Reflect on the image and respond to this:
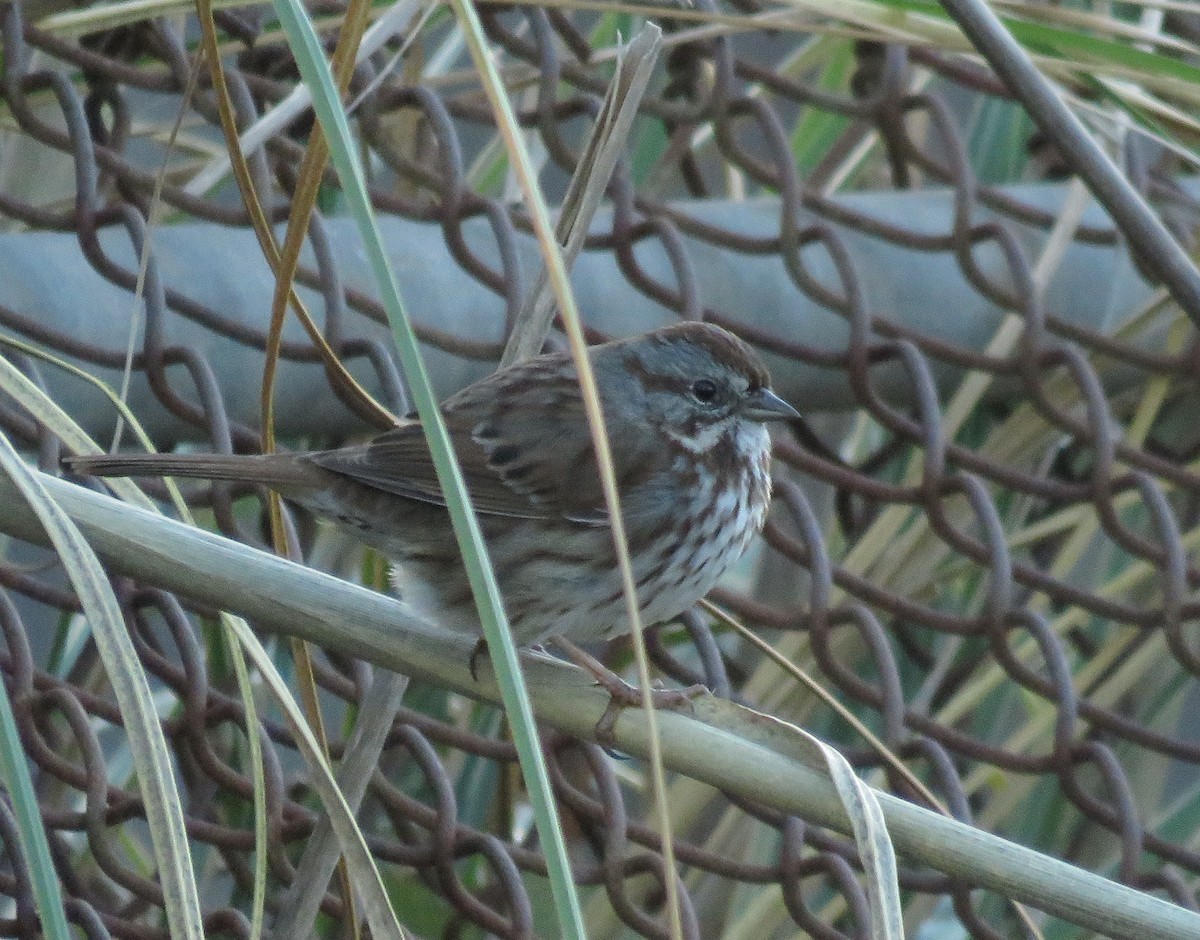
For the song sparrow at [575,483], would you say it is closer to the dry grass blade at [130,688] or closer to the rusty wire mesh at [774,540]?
the rusty wire mesh at [774,540]

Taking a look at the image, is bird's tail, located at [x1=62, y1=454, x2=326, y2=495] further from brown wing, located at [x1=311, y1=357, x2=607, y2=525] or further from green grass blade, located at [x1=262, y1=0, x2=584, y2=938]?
green grass blade, located at [x1=262, y1=0, x2=584, y2=938]

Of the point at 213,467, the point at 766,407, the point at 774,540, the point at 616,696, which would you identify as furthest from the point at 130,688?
the point at 766,407

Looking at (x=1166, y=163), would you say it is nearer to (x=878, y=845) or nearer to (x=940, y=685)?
(x=940, y=685)

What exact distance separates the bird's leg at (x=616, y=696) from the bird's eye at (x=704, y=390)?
35cm

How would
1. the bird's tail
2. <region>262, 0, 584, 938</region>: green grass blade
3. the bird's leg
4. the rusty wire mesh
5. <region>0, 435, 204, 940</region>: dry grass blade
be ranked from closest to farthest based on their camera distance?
1. <region>262, 0, 584, 938</region>: green grass blade
2. <region>0, 435, 204, 940</region>: dry grass blade
3. the bird's leg
4. the bird's tail
5. the rusty wire mesh

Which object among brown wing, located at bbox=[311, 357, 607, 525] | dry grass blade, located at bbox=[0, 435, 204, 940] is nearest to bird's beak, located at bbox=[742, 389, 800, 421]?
brown wing, located at bbox=[311, 357, 607, 525]

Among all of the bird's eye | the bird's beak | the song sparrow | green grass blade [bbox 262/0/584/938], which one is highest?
green grass blade [bbox 262/0/584/938]

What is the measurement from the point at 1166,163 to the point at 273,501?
1600mm

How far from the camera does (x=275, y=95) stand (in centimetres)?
211

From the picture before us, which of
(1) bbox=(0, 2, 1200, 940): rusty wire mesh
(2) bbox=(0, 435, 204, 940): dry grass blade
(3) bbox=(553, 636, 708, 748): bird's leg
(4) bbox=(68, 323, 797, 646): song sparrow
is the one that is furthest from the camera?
(4) bbox=(68, 323, 797, 646): song sparrow

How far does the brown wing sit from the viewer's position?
2.01 meters

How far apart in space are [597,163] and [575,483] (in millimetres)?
758

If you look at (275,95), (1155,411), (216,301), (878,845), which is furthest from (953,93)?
(878,845)

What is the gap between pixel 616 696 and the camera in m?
1.46
